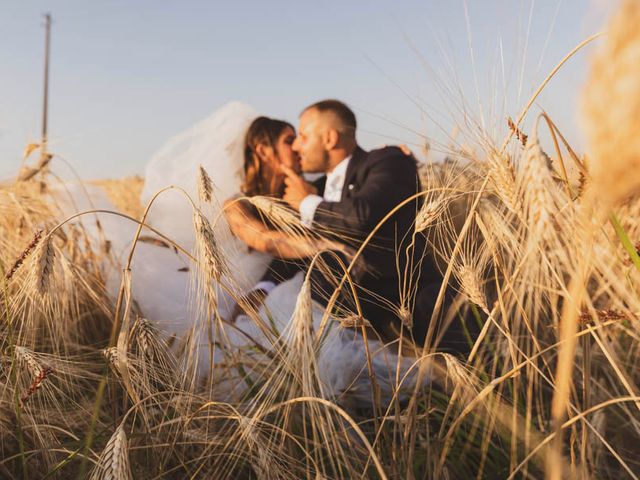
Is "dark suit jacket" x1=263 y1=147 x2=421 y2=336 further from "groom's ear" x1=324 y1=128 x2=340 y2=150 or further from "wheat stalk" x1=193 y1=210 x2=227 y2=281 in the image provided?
"wheat stalk" x1=193 y1=210 x2=227 y2=281

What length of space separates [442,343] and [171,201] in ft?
4.95

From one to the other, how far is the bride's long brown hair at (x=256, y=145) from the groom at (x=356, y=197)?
148 mm

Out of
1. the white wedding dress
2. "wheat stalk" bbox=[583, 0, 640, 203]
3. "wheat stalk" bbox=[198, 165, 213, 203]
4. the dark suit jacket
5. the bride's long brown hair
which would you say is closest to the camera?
"wheat stalk" bbox=[583, 0, 640, 203]

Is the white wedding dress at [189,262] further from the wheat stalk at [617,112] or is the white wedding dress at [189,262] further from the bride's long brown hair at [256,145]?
the wheat stalk at [617,112]

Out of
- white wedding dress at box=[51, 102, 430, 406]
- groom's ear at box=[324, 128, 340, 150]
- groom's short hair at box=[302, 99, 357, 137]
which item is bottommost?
white wedding dress at box=[51, 102, 430, 406]

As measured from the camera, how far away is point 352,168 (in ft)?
7.59

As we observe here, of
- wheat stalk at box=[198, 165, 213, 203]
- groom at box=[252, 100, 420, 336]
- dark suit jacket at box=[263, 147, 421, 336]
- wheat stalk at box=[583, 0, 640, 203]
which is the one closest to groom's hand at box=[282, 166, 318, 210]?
groom at box=[252, 100, 420, 336]

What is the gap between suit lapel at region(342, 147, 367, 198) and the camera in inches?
89.9

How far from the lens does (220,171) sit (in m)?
2.62

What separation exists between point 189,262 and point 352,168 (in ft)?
2.77

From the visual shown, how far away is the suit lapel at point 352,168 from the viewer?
2283 mm

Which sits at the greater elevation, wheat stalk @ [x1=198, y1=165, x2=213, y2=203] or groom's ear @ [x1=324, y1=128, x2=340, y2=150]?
groom's ear @ [x1=324, y1=128, x2=340, y2=150]

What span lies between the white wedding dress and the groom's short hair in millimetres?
476

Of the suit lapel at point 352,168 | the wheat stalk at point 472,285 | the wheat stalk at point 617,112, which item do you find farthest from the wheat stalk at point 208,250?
the suit lapel at point 352,168
